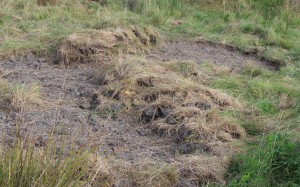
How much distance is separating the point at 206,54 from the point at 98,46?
Result: 5.61ft

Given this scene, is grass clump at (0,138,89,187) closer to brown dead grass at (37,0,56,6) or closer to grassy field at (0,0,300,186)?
grassy field at (0,0,300,186)

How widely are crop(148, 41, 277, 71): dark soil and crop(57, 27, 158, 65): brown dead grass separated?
0.34 metres

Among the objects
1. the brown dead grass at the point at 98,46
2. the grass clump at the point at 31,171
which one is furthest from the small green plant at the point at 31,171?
the brown dead grass at the point at 98,46

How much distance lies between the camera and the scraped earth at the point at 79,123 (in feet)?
12.7

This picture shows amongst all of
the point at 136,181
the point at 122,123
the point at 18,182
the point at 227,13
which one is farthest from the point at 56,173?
the point at 227,13

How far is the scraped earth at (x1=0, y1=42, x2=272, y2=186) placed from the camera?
12.7 ft

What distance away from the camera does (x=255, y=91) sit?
17.6 ft

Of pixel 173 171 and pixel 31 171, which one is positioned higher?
pixel 31 171

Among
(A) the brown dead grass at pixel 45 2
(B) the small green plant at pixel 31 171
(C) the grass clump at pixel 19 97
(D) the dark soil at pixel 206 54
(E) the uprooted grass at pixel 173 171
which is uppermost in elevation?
(B) the small green plant at pixel 31 171

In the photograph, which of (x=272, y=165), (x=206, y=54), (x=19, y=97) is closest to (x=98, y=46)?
(x=206, y=54)

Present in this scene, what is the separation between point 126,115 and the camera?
4.61 m

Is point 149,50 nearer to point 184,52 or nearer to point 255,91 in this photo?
point 184,52

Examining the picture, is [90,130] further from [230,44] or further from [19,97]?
[230,44]

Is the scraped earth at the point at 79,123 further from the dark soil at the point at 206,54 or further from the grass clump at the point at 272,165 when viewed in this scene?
the dark soil at the point at 206,54
